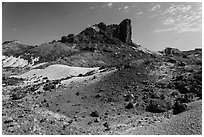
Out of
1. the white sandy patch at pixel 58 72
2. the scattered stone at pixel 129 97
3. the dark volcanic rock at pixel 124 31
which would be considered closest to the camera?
the scattered stone at pixel 129 97

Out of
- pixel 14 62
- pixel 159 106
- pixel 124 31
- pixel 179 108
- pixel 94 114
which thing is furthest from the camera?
pixel 124 31

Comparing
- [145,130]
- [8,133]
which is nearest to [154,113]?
[145,130]

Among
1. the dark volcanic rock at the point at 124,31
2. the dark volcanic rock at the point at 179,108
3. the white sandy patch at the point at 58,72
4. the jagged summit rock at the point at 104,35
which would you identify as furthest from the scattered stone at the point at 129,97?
the dark volcanic rock at the point at 124,31

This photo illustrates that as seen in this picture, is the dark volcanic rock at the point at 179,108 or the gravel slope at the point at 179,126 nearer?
the gravel slope at the point at 179,126

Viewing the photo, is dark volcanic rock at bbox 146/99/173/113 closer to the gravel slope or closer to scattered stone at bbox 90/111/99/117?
the gravel slope

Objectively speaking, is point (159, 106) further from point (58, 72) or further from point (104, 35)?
point (104, 35)

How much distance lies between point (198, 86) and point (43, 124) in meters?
13.5

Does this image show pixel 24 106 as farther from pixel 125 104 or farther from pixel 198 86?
pixel 198 86

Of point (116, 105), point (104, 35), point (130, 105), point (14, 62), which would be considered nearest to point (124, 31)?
point (104, 35)

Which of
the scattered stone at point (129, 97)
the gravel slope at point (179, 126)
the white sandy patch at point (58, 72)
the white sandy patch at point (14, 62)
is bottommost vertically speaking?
the gravel slope at point (179, 126)

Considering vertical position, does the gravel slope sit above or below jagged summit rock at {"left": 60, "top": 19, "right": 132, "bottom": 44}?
below

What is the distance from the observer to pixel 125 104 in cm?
1777

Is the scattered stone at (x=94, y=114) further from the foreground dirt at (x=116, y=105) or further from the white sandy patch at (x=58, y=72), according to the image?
the white sandy patch at (x=58, y=72)

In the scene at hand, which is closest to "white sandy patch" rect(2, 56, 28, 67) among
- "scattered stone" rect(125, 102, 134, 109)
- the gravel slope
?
"scattered stone" rect(125, 102, 134, 109)
